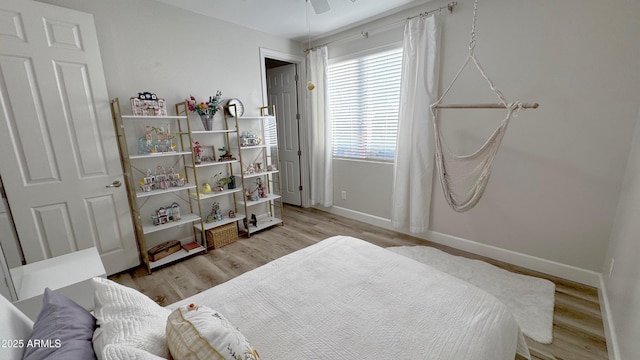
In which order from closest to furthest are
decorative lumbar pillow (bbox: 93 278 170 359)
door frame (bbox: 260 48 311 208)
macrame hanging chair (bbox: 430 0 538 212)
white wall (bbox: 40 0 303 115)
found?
decorative lumbar pillow (bbox: 93 278 170 359)
macrame hanging chair (bbox: 430 0 538 212)
white wall (bbox: 40 0 303 115)
door frame (bbox: 260 48 311 208)

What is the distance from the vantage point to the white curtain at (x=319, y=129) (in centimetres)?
372

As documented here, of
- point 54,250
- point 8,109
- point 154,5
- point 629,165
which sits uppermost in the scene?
point 154,5

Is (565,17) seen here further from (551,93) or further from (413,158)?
(413,158)

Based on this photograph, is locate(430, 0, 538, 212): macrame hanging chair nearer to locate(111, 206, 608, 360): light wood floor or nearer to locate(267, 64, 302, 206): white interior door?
locate(111, 206, 608, 360): light wood floor

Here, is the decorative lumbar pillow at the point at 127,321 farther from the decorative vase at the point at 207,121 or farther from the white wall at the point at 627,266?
the decorative vase at the point at 207,121

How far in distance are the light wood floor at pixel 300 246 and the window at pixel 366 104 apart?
103 cm

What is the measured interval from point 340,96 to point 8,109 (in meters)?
3.18

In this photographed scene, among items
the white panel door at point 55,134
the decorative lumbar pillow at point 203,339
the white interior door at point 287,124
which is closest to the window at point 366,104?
the white interior door at point 287,124

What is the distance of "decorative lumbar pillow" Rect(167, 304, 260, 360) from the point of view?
722mm

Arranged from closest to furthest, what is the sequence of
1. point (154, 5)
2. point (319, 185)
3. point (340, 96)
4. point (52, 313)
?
point (52, 313) → point (154, 5) → point (340, 96) → point (319, 185)

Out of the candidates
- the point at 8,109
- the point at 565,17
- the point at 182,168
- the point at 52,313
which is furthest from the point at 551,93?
the point at 8,109

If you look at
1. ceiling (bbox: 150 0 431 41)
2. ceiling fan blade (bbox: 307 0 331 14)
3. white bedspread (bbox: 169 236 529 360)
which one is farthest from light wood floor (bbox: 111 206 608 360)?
ceiling (bbox: 150 0 431 41)

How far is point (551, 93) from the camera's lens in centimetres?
218

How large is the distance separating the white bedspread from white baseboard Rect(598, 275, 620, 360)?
0.70 meters
